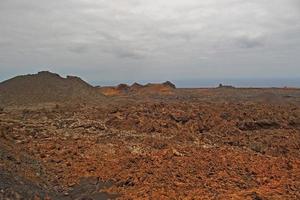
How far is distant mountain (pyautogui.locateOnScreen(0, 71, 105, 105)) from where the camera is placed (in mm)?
31661

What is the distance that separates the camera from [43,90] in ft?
111

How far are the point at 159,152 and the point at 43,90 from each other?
21995mm

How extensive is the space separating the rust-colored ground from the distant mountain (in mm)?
9427

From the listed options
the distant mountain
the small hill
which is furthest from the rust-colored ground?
the small hill

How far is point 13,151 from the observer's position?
12.8 meters

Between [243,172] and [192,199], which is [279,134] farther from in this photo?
[192,199]

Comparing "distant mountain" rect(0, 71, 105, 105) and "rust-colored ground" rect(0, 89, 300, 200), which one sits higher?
"distant mountain" rect(0, 71, 105, 105)

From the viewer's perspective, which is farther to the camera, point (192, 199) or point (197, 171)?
point (197, 171)

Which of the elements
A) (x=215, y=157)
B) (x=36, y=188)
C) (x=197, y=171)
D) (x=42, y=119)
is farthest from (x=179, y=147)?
(x=42, y=119)

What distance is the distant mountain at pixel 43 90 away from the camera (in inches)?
1246

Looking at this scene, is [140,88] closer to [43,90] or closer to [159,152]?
[43,90]

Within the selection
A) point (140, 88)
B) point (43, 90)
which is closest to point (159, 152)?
point (43, 90)

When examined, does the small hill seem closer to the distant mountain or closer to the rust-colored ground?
the distant mountain

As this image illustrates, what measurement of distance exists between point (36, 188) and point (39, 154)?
4055mm
